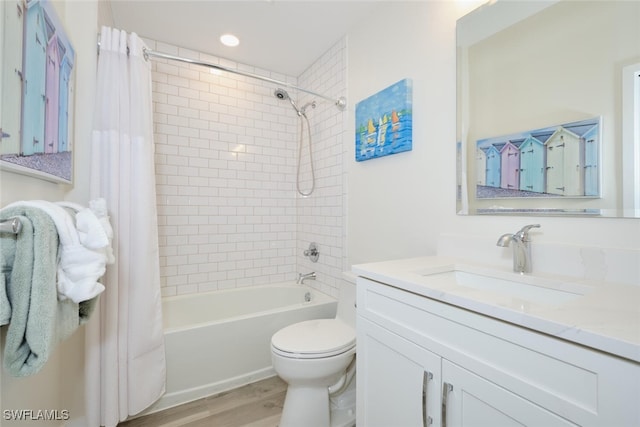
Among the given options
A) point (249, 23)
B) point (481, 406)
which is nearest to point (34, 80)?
point (249, 23)

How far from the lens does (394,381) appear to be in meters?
0.98

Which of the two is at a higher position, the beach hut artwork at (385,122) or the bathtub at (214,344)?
the beach hut artwork at (385,122)

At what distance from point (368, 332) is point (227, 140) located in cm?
204

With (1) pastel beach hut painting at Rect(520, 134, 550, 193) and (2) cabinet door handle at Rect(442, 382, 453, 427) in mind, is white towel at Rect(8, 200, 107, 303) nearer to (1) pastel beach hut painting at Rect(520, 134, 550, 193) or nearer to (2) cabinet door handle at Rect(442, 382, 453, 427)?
(2) cabinet door handle at Rect(442, 382, 453, 427)

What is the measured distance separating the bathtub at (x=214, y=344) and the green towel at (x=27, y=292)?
3.44ft

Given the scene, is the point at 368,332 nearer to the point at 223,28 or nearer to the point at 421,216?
the point at 421,216

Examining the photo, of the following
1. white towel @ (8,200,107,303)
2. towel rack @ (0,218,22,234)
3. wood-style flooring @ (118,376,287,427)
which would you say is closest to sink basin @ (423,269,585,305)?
white towel @ (8,200,107,303)

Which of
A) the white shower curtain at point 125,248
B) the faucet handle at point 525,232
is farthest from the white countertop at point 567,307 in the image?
the white shower curtain at point 125,248

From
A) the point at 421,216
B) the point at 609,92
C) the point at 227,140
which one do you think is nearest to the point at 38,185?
the point at 227,140

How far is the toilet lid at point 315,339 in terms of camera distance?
1.38 metres

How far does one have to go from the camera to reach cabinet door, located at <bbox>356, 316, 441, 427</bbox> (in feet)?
2.80

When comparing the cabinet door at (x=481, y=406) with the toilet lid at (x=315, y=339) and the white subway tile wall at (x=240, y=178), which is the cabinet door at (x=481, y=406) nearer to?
the toilet lid at (x=315, y=339)

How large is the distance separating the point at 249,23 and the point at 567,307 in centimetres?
230

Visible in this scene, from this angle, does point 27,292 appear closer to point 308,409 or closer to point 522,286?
point 308,409
